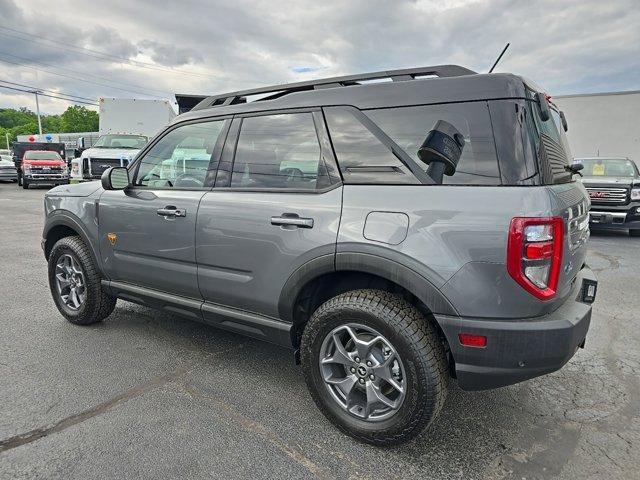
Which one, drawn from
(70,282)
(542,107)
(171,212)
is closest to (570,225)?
(542,107)

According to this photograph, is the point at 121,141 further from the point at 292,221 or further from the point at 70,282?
the point at 292,221

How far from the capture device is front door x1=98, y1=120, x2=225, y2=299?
10.3 ft

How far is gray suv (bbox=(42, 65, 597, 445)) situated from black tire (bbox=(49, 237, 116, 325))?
2.74 ft

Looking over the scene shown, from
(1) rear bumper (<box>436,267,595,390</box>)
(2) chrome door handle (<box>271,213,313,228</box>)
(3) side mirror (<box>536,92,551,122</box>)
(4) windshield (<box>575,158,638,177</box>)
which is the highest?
(3) side mirror (<box>536,92,551,122</box>)

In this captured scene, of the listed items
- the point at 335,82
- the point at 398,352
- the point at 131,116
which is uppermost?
the point at 131,116

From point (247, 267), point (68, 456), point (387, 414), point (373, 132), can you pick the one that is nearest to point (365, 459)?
point (387, 414)

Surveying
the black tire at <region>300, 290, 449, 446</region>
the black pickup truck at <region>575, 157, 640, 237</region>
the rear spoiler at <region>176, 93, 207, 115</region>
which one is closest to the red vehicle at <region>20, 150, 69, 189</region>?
the rear spoiler at <region>176, 93, 207, 115</region>

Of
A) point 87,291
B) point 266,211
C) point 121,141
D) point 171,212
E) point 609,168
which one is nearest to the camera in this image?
point 266,211

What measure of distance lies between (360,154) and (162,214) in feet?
5.12

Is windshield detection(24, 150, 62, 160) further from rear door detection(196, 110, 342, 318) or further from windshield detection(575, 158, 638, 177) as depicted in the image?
rear door detection(196, 110, 342, 318)

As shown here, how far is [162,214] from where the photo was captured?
3.21 meters

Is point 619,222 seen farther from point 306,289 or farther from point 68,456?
point 68,456

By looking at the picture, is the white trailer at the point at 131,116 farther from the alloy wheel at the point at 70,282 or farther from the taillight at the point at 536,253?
the taillight at the point at 536,253

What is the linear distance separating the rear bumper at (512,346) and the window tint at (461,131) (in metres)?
0.66
